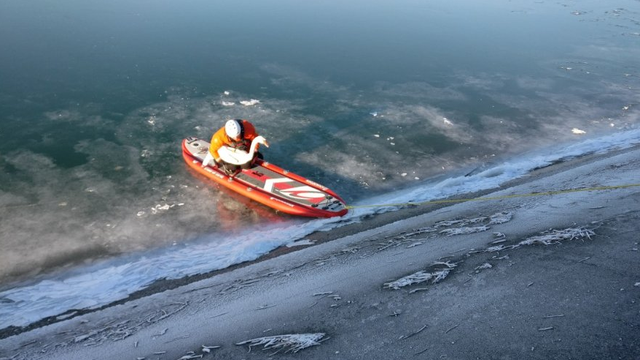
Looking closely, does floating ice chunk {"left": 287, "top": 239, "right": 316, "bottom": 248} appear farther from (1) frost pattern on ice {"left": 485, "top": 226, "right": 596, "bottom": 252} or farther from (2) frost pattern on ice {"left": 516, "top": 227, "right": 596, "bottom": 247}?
(2) frost pattern on ice {"left": 516, "top": 227, "right": 596, "bottom": 247}

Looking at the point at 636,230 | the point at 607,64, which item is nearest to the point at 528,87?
the point at 607,64

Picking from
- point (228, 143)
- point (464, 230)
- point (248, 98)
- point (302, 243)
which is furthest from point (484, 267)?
point (248, 98)

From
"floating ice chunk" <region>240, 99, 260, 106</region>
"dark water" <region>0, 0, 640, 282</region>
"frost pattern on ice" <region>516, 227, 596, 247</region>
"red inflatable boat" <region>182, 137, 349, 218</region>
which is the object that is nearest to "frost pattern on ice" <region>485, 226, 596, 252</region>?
"frost pattern on ice" <region>516, 227, 596, 247</region>

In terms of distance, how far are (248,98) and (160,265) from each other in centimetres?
611

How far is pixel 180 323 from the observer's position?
518 centimetres

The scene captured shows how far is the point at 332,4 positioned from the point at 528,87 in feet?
33.5

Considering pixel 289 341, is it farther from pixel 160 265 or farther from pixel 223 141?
pixel 223 141

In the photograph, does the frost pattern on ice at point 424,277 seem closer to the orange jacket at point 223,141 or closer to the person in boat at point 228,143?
the person in boat at point 228,143

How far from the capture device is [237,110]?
11164 mm

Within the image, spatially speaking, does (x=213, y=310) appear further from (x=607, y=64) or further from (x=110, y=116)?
(x=607, y=64)

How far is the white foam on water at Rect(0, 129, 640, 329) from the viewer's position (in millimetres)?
5926

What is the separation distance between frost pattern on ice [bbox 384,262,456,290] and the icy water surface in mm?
2312

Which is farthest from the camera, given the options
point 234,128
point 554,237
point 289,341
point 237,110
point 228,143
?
point 237,110

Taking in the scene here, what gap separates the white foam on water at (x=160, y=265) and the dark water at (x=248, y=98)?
0.93 ft
